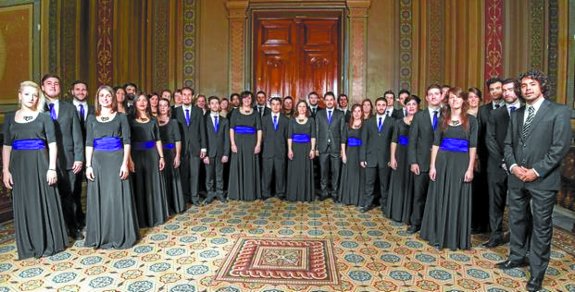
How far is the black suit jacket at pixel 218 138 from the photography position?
5.99m

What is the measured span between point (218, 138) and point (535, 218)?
427cm

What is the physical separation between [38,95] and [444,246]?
412 cm

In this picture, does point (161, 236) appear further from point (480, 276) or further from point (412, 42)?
point (412, 42)

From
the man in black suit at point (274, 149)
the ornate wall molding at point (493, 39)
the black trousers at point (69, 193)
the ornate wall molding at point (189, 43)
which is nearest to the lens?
the black trousers at point (69, 193)

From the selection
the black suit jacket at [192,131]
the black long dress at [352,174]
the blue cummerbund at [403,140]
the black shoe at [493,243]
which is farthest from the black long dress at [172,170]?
the black shoe at [493,243]

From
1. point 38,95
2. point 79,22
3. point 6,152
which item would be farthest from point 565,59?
point 79,22

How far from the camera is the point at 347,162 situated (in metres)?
5.91

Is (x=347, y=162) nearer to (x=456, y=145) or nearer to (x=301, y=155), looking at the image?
(x=301, y=155)

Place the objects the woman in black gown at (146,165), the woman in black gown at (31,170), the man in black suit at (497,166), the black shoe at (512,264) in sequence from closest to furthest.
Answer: the black shoe at (512,264)
the woman in black gown at (31,170)
the man in black suit at (497,166)
the woman in black gown at (146,165)

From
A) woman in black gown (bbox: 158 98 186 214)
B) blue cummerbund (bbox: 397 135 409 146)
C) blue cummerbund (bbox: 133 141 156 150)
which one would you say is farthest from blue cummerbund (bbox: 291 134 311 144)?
blue cummerbund (bbox: 133 141 156 150)

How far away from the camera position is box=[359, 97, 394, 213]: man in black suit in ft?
17.9

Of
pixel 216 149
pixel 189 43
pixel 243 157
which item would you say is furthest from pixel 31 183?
pixel 189 43

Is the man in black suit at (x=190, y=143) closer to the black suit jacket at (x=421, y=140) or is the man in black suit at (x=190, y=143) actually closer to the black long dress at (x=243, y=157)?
the black long dress at (x=243, y=157)

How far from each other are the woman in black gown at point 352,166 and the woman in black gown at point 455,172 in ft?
6.23
